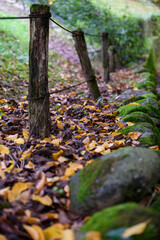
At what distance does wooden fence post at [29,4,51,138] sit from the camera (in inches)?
92.5

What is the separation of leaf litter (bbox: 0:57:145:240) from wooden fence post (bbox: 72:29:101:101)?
52 centimetres

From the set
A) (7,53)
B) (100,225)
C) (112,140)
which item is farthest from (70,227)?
(7,53)

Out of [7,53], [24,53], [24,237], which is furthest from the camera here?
[24,53]

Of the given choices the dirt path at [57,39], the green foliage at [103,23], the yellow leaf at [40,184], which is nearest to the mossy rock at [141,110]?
the yellow leaf at [40,184]

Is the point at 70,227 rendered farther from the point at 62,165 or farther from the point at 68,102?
the point at 68,102

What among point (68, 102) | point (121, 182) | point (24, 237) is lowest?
point (24, 237)

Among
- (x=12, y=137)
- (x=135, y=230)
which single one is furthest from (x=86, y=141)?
(x=135, y=230)

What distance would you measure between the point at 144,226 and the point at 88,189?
1.65ft

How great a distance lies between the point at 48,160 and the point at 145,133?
3.85 feet

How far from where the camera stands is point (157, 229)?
46.5 inches

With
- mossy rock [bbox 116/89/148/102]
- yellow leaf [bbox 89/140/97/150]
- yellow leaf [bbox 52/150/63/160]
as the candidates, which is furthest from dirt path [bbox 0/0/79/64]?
yellow leaf [bbox 52/150/63/160]

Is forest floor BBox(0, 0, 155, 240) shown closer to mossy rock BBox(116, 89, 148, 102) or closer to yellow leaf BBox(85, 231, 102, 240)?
yellow leaf BBox(85, 231, 102, 240)

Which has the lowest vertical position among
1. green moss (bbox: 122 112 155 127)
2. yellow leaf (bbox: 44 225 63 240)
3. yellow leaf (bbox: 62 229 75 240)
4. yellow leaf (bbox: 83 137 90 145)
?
yellow leaf (bbox: 44 225 63 240)

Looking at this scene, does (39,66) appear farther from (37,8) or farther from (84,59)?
(84,59)
